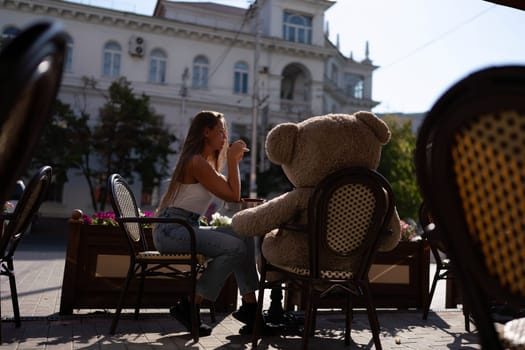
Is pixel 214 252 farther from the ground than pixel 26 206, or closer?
closer

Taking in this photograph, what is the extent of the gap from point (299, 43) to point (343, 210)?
1223 inches

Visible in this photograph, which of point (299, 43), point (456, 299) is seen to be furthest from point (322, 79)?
point (456, 299)

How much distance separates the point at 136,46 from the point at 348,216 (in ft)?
91.7

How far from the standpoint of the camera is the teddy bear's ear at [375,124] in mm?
3178

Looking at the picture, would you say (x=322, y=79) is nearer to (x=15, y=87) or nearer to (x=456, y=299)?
(x=456, y=299)

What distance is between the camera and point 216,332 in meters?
3.68

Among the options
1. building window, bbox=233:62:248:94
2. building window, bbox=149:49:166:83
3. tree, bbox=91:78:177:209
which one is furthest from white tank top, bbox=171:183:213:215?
building window, bbox=233:62:248:94

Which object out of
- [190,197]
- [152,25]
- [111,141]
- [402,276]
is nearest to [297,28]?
[152,25]

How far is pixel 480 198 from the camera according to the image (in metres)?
1.18

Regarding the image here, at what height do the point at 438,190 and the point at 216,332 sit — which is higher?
the point at 438,190

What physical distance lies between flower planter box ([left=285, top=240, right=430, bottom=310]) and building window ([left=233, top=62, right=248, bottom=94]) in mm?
27115

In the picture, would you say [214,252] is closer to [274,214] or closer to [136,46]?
[274,214]

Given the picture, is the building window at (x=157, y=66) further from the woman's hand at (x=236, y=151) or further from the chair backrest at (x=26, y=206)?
the chair backrest at (x=26, y=206)

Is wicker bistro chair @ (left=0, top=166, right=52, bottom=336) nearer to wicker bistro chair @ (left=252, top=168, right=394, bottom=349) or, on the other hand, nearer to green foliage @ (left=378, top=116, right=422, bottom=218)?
wicker bistro chair @ (left=252, top=168, right=394, bottom=349)
